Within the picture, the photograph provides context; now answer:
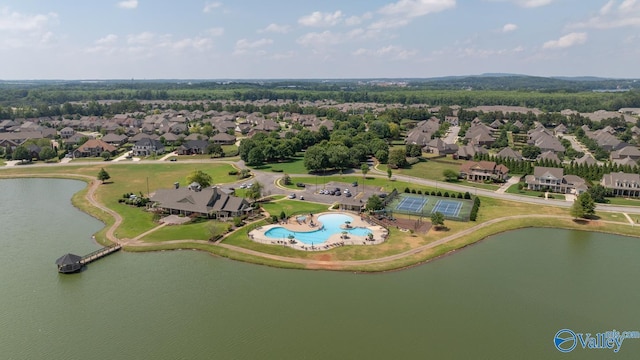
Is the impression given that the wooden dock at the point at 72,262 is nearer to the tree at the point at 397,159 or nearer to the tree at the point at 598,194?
the tree at the point at 397,159

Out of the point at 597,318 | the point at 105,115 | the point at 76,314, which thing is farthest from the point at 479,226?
the point at 105,115

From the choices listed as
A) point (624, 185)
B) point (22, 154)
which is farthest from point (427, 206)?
point (22, 154)

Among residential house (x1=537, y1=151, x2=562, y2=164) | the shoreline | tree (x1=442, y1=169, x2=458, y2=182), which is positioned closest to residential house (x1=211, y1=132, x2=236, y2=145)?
the shoreline

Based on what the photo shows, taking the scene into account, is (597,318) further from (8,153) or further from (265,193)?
(8,153)

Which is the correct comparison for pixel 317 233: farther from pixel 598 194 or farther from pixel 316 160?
pixel 598 194

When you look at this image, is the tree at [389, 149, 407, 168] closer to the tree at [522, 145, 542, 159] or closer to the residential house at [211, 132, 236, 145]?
the tree at [522, 145, 542, 159]

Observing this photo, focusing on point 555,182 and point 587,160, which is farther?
point 587,160
